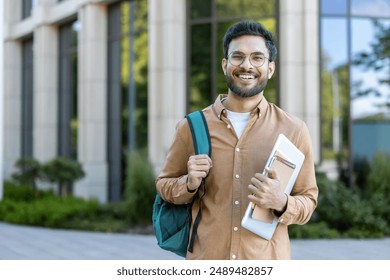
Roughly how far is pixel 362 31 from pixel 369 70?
1.00 metres

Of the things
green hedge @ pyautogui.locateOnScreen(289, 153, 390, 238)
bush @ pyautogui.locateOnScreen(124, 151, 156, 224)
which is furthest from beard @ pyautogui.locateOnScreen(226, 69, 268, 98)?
bush @ pyautogui.locateOnScreen(124, 151, 156, 224)

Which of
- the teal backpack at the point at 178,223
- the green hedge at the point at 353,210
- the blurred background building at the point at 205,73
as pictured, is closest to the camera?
the teal backpack at the point at 178,223

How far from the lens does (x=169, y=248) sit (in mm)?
2793

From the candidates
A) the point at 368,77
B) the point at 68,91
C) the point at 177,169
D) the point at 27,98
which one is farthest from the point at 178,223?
the point at 27,98

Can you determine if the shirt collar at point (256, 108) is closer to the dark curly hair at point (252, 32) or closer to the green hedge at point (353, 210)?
the dark curly hair at point (252, 32)

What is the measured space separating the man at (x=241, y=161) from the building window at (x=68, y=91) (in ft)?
62.8

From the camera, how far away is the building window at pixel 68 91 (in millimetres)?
21812

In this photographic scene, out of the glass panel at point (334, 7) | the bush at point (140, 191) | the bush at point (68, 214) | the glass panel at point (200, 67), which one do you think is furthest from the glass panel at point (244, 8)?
the bush at point (68, 214)

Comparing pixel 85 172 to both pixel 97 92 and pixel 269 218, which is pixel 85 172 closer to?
pixel 97 92

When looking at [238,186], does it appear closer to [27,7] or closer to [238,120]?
[238,120]

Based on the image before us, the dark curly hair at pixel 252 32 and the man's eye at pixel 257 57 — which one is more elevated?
the dark curly hair at pixel 252 32

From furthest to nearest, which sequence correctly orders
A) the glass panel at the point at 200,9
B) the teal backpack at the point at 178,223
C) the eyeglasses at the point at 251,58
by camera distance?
the glass panel at the point at 200,9 → the teal backpack at the point at 178,223 → the eyeglasses at the point at 251,58

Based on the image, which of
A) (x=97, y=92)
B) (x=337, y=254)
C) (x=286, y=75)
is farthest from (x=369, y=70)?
(x=97, y=92)

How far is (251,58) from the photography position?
258 cm
